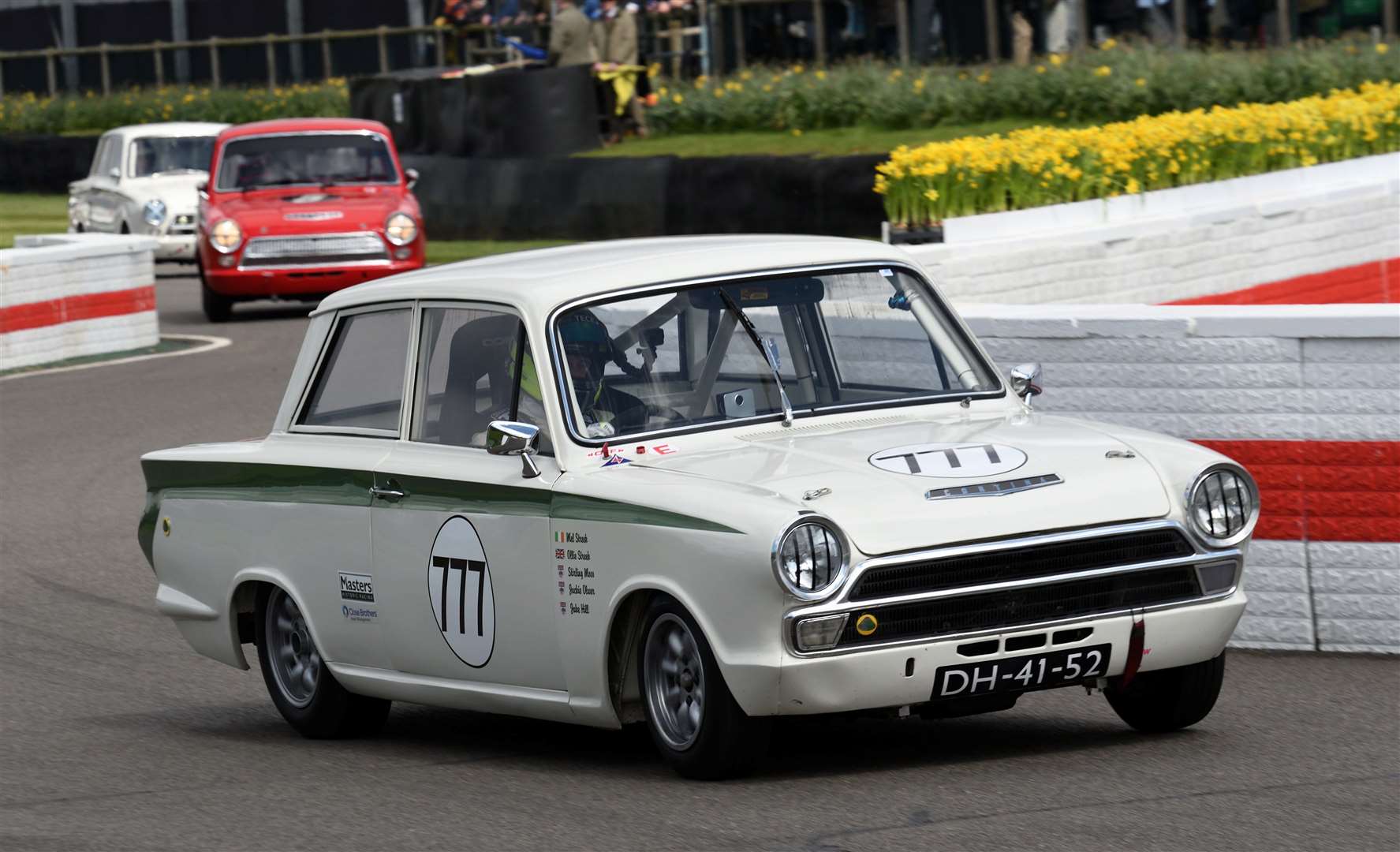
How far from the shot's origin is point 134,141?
2930cm

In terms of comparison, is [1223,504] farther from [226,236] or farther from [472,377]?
[226,236]

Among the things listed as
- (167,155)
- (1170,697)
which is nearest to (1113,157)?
(1170,697)

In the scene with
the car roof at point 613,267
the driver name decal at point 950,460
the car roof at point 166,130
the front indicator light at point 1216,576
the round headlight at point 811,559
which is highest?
the car roof at point 166,130

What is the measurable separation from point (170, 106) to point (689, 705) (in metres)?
41.6

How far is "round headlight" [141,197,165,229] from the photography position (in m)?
28.1

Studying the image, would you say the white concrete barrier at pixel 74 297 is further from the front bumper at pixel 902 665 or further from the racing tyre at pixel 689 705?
the front bumper at pixel 902 665

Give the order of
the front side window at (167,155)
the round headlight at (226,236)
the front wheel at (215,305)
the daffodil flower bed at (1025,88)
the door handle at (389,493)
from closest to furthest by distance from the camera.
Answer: the door handle at (389,493)
the round headlight at (226,236)
the front wheel at (215,305)
the daffodil flower bed at (1025,88)
the front side window at (167,155)

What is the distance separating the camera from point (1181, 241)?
14.7 metres

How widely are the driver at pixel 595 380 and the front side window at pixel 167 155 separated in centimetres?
2282

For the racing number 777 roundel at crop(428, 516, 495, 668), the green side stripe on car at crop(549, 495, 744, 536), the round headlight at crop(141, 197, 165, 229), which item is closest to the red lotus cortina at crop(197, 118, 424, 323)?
the round headlight at crop(141, 197, 165, 229)

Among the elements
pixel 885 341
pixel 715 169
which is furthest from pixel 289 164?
pixel 885 341

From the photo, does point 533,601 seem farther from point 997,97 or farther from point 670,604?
point 997,97

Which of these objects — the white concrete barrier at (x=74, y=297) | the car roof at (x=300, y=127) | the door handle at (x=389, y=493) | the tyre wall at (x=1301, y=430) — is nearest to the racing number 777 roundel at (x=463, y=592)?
the door handle at (x=389, y=493)

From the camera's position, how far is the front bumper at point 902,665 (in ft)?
20.0
